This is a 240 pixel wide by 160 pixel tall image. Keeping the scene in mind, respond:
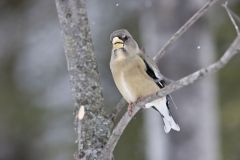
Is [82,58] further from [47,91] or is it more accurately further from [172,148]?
[47,91]

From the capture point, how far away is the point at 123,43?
4.40 m

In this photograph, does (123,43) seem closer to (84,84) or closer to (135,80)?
(135,80)

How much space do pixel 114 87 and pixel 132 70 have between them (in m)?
5.33

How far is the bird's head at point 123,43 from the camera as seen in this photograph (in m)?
4.39

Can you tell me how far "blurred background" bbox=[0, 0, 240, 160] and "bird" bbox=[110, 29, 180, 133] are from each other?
2.59 m

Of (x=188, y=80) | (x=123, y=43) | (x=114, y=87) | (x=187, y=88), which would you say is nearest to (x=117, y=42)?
(x=123, y=43)

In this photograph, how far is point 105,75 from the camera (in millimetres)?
9773

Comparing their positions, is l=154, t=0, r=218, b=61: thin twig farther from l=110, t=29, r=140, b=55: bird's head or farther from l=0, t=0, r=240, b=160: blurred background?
l=0, t=0, r=240, b=160: blurred background

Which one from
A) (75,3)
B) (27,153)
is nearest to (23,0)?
(27,153)

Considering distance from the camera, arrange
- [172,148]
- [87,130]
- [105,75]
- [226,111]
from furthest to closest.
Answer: [105,75] < [226,111] < [172,148] < [87,130]

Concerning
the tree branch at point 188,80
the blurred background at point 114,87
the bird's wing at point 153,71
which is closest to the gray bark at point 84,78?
the tree branch at point 188,80

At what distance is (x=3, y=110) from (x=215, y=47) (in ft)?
9.09

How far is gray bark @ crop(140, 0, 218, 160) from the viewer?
23.0 ft

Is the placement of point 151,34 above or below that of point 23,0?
below
